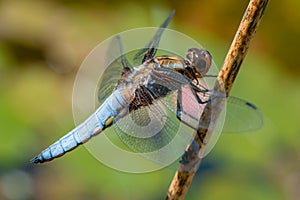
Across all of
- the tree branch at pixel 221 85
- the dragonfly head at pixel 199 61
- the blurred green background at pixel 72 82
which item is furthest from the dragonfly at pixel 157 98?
the blurred green background at pixel 72 82

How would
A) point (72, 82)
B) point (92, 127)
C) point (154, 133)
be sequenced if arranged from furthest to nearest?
point (72, 82)
point (92, 127)
point (154, 133)

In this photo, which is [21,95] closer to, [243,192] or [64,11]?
[64,11]

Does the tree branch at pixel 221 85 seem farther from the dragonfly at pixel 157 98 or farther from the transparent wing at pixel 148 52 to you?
the transparent wing at pixel 148 52

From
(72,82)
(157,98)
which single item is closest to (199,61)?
(157,98)

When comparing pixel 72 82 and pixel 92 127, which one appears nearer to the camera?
pixel 92 127

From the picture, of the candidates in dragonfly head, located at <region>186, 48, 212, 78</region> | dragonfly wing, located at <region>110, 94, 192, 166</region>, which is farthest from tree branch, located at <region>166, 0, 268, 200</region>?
dragonfly head, located at <region>186, 48, 212, 78</region>

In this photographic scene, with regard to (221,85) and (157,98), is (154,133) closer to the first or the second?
(157,98)

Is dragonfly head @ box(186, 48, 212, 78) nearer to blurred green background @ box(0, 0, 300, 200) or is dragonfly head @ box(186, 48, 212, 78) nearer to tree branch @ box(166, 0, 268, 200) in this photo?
tree branch @ box(166, 0, 268, 200)
